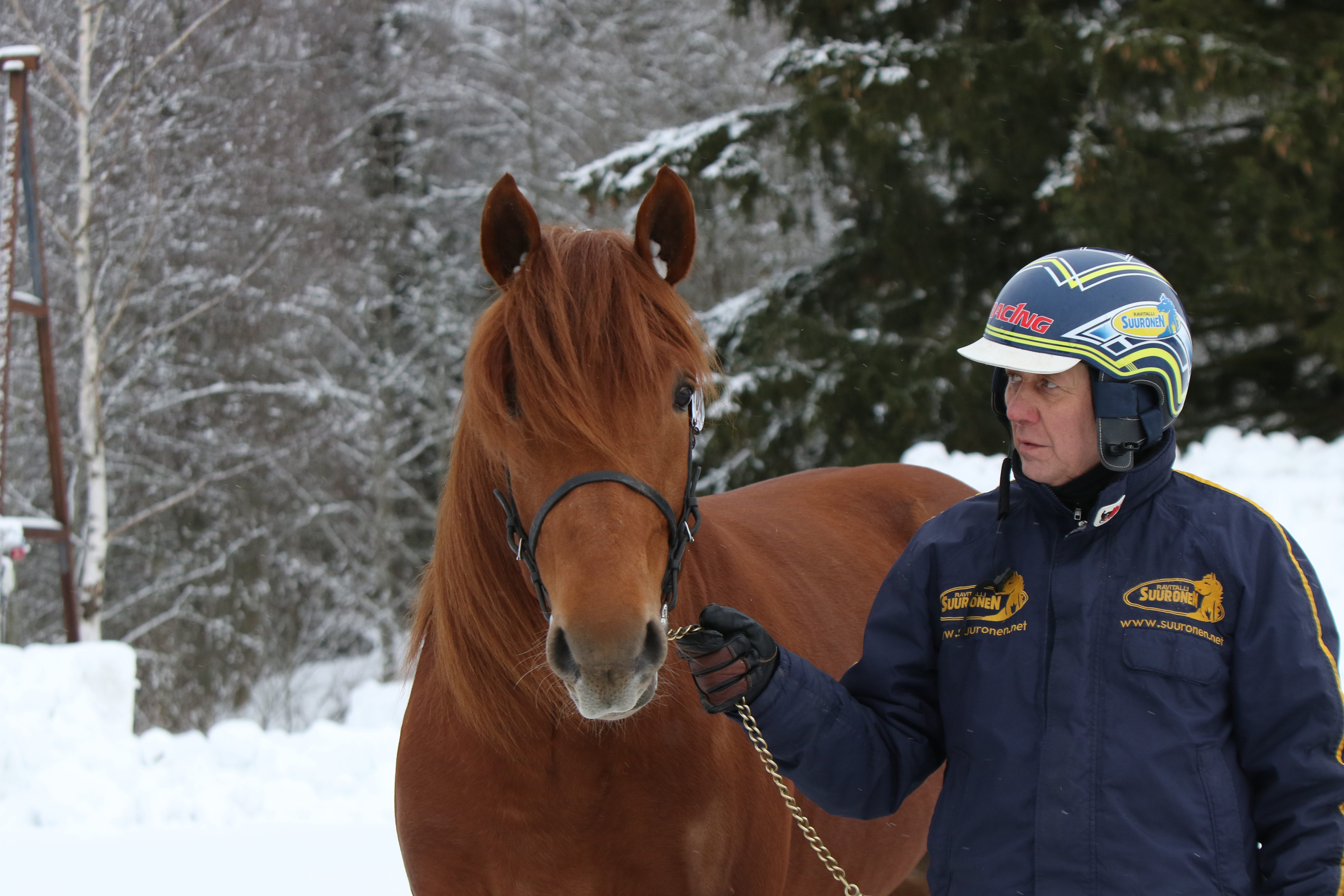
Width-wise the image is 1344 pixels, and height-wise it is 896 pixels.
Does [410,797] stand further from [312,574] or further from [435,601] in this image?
[312,574]

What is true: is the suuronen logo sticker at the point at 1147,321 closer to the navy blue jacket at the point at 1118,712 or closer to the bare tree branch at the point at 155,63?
the navy blue jacket at the point at 1118,712

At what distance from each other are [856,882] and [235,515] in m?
12.0

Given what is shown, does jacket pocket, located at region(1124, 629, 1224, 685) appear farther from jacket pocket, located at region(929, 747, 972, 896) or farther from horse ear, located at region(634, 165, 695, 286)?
horse ear, located at region(634, 165, 695, 286)

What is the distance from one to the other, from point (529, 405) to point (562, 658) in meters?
0.43

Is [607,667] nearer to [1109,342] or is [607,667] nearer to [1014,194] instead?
[1109,342]

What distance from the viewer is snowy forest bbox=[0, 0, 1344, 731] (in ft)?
26.7

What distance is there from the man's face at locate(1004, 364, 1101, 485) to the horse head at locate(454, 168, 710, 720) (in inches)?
22.3

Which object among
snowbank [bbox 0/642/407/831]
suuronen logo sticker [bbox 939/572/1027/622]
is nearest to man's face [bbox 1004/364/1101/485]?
suuronen logo sticker [bbox 939/572/1027/622]

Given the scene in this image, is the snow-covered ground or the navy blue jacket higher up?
the navy blue jacket

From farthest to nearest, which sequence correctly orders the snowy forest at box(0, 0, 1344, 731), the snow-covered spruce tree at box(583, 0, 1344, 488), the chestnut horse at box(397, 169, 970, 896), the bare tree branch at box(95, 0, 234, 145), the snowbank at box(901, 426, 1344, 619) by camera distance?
the bare tree branch at box(95, 0, 234, 145)
the snowy forest at box(0, 0, 1344, 731)
the snow-covered spruce tree at box(583, 0, 1344, 488)
the snowbank at box(901, 426, 1344, 619)
the chestnut horse at box(397, 169, 970, 896)

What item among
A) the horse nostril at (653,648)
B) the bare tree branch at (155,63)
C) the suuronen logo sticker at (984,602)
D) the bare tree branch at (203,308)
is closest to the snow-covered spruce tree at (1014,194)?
the bare tree branch at (203,308)

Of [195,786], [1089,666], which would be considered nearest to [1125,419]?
[1089,666]

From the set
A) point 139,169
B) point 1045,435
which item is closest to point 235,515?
point 139,169

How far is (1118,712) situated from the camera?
1606 millimetres
